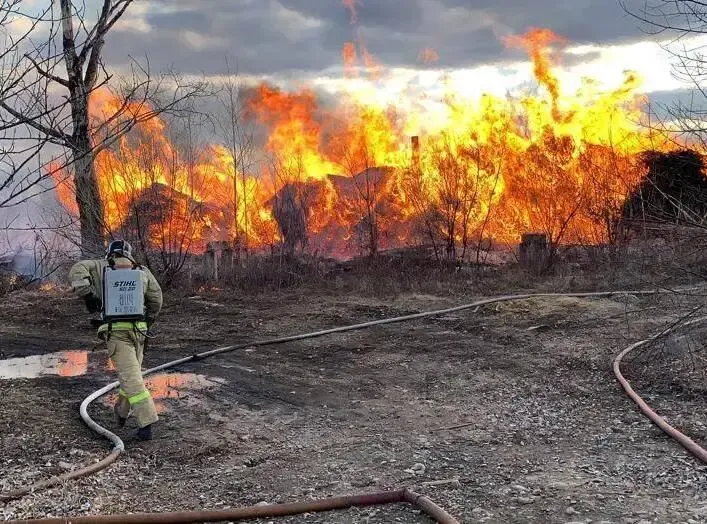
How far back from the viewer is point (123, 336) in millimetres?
5516

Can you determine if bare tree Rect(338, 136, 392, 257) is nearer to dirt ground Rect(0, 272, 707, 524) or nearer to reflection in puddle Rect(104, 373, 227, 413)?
dirt ground Rect(0, 272, 707, 524)

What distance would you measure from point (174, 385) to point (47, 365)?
2279mm

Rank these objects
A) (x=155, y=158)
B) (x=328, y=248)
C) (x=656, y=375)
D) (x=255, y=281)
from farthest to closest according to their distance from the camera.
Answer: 1. (x=328, y=248)
2. (x=255, y=281)
3. (x=155, y=158)
4. (x=656, y=375)

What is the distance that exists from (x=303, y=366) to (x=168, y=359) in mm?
1872

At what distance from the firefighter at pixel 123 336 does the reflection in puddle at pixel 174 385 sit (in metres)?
0.95

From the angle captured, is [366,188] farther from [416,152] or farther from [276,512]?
[276,512]

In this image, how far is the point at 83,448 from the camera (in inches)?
203

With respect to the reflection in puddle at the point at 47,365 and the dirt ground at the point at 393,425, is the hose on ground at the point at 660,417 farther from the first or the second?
the reflection in puddle at the point at 47,365

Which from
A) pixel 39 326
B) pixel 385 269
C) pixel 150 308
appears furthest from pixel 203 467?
Result: pixel 385 269

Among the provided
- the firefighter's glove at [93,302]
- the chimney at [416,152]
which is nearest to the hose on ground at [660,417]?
the firefighter's glove at [93,302]

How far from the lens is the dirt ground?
4121 mm

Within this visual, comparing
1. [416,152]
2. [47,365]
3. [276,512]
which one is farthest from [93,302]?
[416,152]

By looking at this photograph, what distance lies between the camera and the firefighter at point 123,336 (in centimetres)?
539

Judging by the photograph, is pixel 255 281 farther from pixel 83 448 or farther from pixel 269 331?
pixel 83 448
